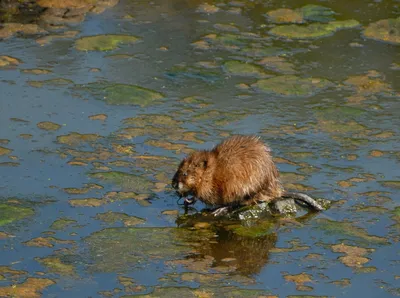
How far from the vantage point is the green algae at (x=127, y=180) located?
843 cm

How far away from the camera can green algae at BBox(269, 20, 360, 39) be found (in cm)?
1254

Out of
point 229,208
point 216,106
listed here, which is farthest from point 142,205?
point 216,106

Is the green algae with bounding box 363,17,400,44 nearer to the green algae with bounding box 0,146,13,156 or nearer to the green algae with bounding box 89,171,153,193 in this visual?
the green algae with bounding box 89,171,153,193

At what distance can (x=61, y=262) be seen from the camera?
7023mm

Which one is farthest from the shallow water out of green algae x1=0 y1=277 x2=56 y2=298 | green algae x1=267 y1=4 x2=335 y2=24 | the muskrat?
the muskrat

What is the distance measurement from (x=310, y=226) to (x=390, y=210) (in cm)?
80

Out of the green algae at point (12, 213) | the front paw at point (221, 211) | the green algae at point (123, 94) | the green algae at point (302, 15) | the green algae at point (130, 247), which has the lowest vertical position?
the front paw at point (221, 211)

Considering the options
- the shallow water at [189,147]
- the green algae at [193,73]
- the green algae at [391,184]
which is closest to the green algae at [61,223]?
the shallow water at [189,147]

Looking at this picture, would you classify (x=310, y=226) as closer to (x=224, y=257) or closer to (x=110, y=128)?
(x=224, y=257)

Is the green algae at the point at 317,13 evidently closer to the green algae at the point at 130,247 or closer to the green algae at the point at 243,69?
the green algae at the point at 243,69

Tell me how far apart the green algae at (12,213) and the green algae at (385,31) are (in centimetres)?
641

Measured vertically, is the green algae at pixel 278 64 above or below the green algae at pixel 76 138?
above

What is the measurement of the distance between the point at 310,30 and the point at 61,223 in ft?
20.0

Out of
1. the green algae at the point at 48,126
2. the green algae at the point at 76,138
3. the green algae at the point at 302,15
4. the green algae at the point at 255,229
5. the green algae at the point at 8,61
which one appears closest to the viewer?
the green algae at the point at 255,229
